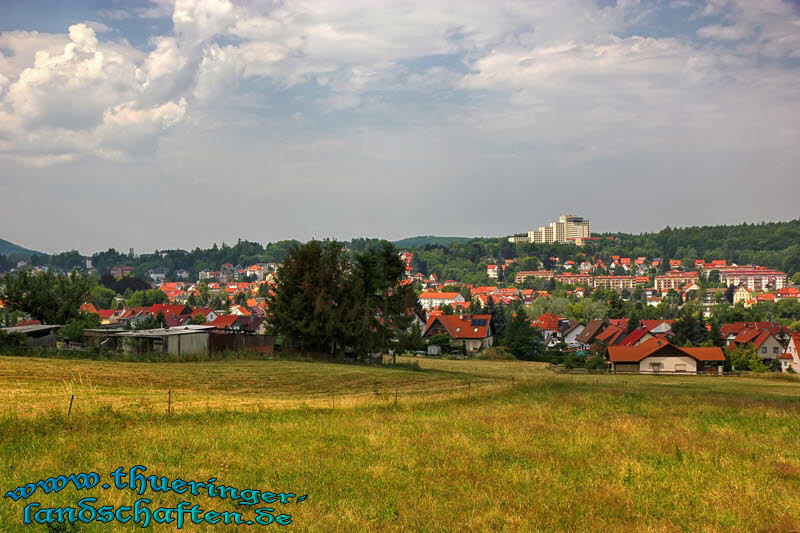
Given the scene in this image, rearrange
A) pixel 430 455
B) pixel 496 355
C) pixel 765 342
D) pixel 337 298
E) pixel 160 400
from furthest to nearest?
pixel 765 342 → pixel 496 355 → pixel 337 298 → pixel 160 400 → pixel 430 455

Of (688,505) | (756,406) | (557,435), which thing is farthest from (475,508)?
(756,406)

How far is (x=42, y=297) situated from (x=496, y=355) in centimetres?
4904

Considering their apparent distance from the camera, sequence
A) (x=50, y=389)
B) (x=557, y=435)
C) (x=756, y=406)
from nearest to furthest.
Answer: (x=557, y=435) → (x=50, y=389) → (x=756, y=406)

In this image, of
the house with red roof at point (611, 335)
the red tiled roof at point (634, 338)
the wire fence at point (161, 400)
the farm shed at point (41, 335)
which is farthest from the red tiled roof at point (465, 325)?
the wire fence at point (161, 400)

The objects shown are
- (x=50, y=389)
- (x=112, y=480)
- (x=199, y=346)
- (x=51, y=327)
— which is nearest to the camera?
(x=112, y=480)

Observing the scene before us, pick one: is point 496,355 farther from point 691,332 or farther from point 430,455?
point 430,455

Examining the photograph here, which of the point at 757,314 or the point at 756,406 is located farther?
the point at 757,314

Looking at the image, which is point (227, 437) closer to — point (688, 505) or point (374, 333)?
point (688, 505)

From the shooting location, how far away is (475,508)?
13.9m

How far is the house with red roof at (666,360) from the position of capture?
77.6 meters

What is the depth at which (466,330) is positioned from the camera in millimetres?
107062

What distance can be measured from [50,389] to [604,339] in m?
94.6

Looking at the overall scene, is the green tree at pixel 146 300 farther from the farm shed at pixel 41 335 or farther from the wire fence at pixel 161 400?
the wire fence at pixel 161 400

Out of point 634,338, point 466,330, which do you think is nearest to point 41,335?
point 466,330
